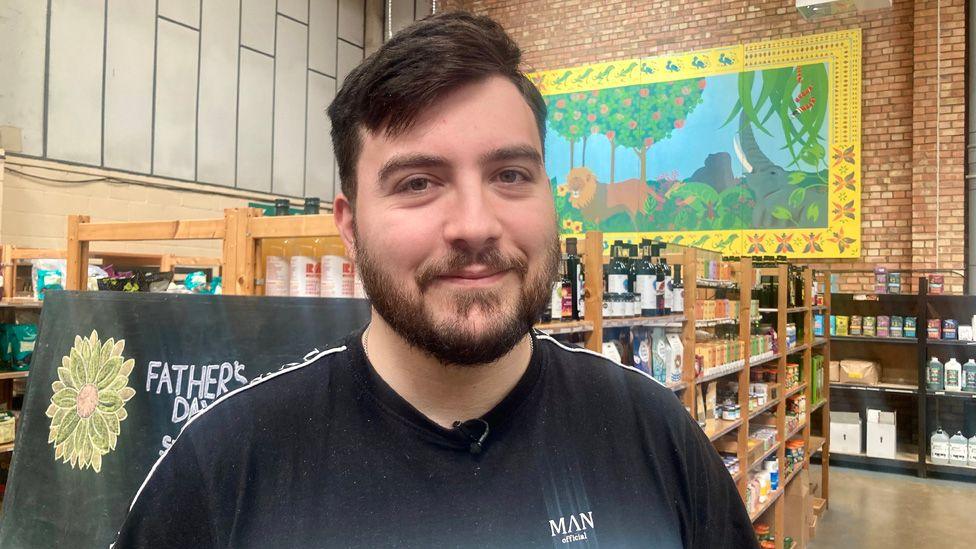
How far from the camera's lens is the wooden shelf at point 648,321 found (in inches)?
102

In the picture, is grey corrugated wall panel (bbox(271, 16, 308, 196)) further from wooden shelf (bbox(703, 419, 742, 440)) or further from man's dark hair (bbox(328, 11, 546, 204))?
man's dark hair (bbox(328, 11, 546, 204))

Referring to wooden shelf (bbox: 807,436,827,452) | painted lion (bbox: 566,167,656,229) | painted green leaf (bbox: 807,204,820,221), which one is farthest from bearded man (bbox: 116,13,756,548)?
painted green leaf (bbox: 807,204,820,221)

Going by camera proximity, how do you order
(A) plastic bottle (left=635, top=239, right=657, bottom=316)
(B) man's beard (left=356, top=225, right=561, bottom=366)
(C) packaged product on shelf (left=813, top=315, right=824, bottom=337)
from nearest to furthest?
1. (B) man's beard (left=356, top=225, right=561, bottom=366)
2. (A) plastic bottle (left=635, top=239, right=657, bottom=316)
3. (C) packaged product on shelf (left=813, top=315, right=824, bottom=337)

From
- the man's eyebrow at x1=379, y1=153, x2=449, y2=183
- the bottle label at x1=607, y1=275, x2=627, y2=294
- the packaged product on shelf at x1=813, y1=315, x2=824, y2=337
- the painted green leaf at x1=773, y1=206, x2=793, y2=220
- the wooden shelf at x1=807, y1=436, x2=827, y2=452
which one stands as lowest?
the wooden shelf at x1=807, y1=436, x2=827, y2=452

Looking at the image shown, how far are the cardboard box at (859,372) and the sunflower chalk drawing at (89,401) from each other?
7.03 metres

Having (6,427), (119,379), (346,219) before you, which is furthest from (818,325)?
(6,427)

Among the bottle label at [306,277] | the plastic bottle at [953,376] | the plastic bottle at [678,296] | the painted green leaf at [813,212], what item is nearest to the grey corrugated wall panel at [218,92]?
the plastic bottle at [678,296]

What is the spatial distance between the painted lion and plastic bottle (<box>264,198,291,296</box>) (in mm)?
4210

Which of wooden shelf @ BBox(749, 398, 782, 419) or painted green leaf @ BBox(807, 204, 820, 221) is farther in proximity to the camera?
painted green leaf @ BBox(807, 204, 820, 221)

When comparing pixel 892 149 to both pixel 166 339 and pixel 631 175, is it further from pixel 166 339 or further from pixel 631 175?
pixel 166 339

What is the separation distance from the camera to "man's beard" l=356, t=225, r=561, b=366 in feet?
2.99

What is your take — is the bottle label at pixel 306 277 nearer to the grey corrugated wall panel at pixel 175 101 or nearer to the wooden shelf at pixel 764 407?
the wooden shelf at pixel 764 407

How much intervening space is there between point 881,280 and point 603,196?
3.03 m

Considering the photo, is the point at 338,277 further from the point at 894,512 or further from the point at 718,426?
the point at 894,512
